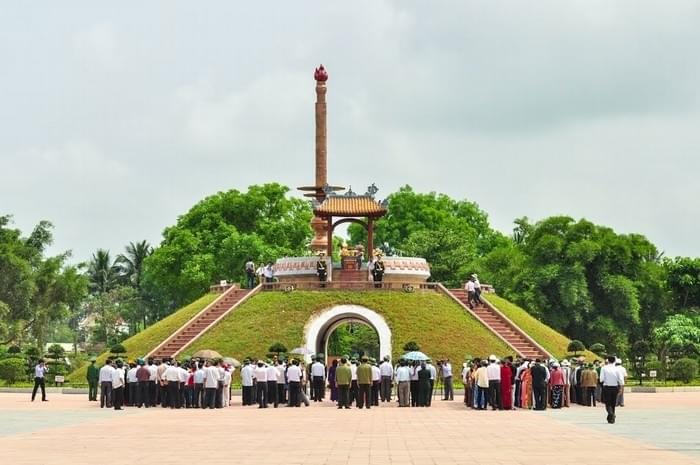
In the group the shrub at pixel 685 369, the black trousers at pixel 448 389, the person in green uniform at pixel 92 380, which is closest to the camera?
the black trousers at pixel 448 389

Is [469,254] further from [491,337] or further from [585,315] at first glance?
[491,337]

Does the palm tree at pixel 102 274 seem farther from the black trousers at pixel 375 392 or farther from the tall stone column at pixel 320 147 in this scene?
the black trousers at pixel 375 392

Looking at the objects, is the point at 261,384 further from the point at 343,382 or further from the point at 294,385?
the point at 343,382

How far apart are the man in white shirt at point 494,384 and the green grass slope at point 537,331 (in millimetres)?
17329

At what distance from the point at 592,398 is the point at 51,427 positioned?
19.9 meters

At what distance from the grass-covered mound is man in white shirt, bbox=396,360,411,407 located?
40.0 feet

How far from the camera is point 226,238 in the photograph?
79.8m

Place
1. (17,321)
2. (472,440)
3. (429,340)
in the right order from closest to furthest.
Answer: (472,440)
(429,340)
(17,321)

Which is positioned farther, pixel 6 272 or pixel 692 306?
pixel 6 272


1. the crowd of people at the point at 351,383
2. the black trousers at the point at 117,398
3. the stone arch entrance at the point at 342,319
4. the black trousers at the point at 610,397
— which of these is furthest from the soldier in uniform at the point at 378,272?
the black trousers at the point at 610,397

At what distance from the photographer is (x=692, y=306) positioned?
70.9 meters

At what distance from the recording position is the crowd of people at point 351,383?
120 ft

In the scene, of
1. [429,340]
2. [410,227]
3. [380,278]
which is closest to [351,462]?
[429,340]

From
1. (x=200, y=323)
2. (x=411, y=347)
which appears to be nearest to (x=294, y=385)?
(x=411, y=347)
